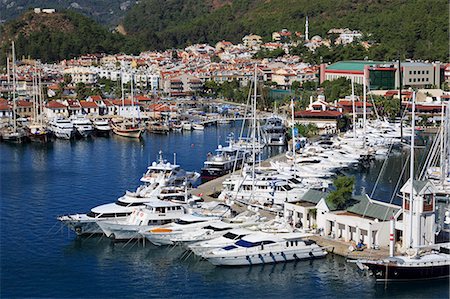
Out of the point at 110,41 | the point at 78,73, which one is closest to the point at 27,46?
the point at 110,41

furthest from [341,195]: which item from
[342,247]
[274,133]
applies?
[274,133]

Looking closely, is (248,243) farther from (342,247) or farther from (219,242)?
(342,247)

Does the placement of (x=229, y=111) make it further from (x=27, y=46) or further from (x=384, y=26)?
(x=27, y=46)

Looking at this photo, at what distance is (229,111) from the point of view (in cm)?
3078

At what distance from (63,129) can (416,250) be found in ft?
52.8

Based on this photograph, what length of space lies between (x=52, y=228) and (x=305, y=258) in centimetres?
417

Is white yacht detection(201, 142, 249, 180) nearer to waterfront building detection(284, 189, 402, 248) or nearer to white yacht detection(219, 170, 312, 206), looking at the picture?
white yacht detection(219, 170, 312, 206)

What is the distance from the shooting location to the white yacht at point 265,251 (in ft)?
34.9

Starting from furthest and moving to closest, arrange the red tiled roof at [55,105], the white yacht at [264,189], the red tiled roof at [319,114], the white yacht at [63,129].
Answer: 1. the red tiled roof at [55,105]
2. the red tiled roof at [319,114]
3. the white yacht at [63,129]
4. the white yacht at [264,189]

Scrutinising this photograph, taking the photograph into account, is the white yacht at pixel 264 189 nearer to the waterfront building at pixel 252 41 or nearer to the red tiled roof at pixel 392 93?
the red tiled roof at pixel 392 93

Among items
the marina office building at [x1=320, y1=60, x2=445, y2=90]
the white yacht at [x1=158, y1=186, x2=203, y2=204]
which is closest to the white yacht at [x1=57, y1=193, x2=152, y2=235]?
the white yacht at [x1=158, y1=186, x2=203, y2=204]

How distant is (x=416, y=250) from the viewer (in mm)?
10188

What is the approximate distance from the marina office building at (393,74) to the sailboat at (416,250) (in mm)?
20462

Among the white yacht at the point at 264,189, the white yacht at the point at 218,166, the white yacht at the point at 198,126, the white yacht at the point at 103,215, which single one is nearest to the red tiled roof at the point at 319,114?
the white yacht at the point at 198,126
